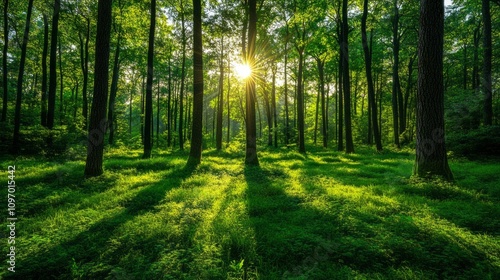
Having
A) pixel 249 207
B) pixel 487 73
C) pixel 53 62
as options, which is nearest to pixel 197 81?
pixel 249 207

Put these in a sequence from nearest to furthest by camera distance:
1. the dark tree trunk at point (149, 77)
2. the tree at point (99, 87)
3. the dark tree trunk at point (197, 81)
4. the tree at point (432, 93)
A: the tree at point (432, 93) → the tree at point (99, 87) → the dark tree trunk at point (197, 81) → the dark tree trunk at point (149, 77)

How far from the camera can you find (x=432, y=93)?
23.2ft

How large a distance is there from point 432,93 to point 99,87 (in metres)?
10.7

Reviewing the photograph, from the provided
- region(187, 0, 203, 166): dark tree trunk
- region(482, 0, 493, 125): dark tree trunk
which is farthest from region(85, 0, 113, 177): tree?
region(482, 0, 493, 125): dark tree trunk

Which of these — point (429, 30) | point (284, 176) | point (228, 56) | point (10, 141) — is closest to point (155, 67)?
point (228, 56)

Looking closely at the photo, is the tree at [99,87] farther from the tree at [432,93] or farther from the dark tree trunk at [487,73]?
the dark tree trunk at [487,73]

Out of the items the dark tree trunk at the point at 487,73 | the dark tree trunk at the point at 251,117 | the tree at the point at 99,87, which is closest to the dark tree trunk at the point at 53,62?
the tree at the point at 99,87

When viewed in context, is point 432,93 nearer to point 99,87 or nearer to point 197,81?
point 197,81

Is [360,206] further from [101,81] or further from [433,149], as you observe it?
[101,81]

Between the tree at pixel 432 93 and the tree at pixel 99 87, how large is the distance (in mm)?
10222

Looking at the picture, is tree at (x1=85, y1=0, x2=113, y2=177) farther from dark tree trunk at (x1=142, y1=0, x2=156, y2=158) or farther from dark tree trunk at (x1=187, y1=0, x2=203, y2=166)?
dark tree trunk at (x1=142, y1=0, x2=156, y2=158)

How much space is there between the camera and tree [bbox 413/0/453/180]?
7008mm

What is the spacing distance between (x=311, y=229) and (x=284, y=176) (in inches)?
205

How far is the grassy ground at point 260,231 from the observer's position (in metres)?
3.10
